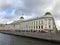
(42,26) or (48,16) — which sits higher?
(48,16)

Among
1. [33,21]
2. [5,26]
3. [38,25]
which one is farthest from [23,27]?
[5,26]

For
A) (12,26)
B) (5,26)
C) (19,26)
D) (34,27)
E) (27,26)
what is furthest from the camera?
(5,26)

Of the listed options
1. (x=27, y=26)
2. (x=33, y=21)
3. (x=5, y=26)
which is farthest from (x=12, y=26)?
(x=33, y=21)

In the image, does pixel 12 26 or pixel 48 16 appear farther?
pixel 12 26

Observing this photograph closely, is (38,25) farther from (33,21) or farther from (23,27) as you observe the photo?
(23,27)

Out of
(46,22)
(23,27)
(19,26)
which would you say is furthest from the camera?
(19,26)

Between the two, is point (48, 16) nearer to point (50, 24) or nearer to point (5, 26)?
point (50, 24)

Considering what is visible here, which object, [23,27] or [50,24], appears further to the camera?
[23,27]

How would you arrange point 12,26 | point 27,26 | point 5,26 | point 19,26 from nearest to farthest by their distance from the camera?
point 27,26 < point 19,26 < point 12,26 < point 5,26

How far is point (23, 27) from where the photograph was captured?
13188 cm

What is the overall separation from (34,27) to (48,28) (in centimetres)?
1295

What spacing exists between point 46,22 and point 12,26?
7483 centimetres

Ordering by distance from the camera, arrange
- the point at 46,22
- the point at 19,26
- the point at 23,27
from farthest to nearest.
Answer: the point at 19,26, the point at 23,27, the point at 46,22

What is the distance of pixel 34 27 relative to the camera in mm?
107812
